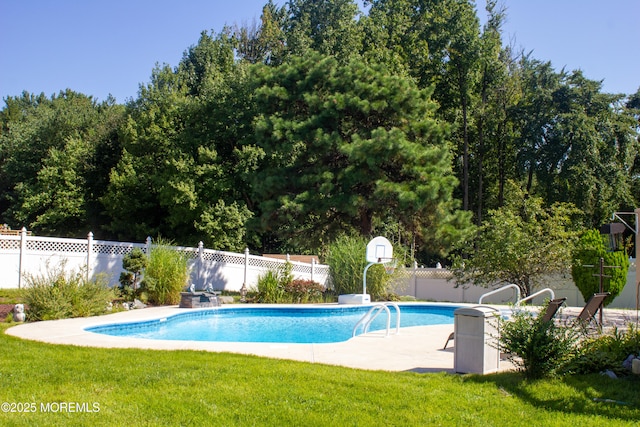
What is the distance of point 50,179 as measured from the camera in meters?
29.2

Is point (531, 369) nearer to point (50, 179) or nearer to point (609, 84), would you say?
point (609, 84)

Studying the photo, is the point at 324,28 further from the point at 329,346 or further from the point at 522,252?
the point at 329,346

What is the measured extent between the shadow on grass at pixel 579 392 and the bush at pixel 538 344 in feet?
0.47

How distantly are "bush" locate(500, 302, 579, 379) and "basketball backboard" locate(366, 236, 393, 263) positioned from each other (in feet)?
30.3

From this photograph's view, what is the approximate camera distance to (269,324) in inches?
506

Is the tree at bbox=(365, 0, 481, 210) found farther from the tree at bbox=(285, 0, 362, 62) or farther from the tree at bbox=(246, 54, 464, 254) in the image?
the tree at bbox=(246, 54, 464, 254)

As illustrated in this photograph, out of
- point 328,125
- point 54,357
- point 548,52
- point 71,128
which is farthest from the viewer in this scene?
point 71,128

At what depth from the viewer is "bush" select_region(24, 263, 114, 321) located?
1066cm

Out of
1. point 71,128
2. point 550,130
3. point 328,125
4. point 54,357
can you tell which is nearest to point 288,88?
point 328,125

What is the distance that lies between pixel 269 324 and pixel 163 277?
3.37 m

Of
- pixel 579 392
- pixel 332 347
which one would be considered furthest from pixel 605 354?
pixel 332 347

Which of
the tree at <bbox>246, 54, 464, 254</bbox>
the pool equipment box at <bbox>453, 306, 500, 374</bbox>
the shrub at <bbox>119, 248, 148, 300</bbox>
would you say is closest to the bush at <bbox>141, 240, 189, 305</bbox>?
the shrub at <bbox>119, 248, 148, 300</bbox>

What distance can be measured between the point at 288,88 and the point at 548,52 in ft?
45.1

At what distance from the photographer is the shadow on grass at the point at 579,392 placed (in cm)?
468
